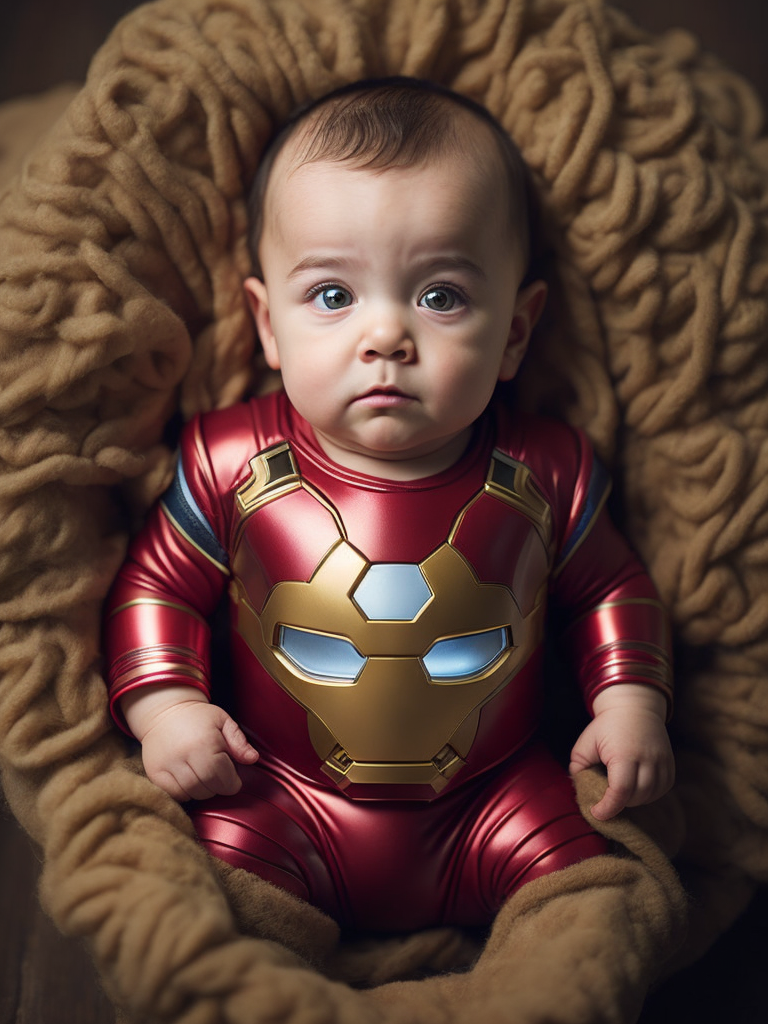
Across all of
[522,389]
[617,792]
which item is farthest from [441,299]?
[617,792]

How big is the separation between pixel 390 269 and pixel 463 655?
333 millimetres

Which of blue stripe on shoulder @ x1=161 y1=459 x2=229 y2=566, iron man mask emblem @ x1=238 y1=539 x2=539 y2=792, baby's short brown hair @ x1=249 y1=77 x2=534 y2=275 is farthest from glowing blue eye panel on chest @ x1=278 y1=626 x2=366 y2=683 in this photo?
baby's short brown hair @ x1=249 y1=77 x2=534 y2=275

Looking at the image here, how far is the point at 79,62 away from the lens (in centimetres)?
162

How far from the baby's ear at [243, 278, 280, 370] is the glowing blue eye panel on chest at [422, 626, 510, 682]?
12.0 inches

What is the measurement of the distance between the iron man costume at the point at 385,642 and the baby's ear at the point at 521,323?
2.2 inches

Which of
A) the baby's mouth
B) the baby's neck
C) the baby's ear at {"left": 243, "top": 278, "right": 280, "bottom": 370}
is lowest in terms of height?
the baby's neck

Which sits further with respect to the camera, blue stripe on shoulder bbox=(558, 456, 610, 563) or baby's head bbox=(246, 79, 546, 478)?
blue stripe on shoulder bbox=(558, 456, 610, 563)

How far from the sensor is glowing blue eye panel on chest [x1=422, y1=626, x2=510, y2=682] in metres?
0.89

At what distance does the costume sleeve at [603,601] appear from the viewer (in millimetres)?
953

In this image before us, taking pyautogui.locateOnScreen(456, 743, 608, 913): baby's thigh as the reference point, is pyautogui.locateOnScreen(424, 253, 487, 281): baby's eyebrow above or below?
above

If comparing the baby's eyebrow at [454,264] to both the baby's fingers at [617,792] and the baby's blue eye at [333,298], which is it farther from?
the baby's fingers at [617,792]

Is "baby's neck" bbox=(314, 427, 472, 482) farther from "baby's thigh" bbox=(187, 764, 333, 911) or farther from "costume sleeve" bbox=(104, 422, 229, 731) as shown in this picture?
"baby's thigh" bbox=(187, 764, 333, 911)

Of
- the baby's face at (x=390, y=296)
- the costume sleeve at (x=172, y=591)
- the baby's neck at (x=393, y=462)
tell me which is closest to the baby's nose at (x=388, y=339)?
the baby's face at (x=390, y=296)

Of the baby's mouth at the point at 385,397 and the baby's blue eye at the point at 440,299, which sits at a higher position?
the baby's blue eye at the point at 440,299
